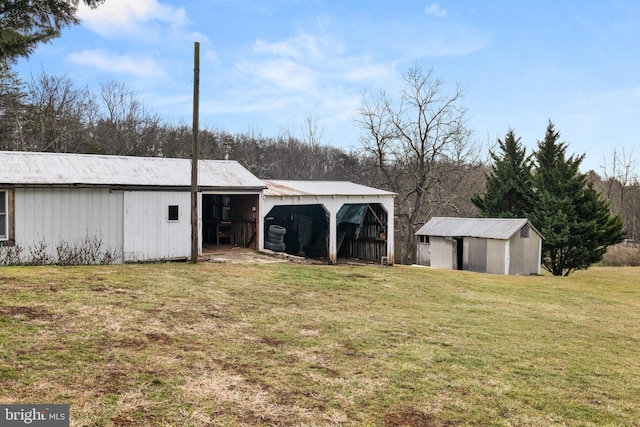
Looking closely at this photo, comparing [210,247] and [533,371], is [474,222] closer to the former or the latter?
[210,247]

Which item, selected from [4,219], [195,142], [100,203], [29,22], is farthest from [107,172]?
[29,22]

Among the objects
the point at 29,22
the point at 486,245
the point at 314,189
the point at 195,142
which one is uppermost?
the point at 29,22

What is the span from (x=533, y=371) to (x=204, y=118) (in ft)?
151

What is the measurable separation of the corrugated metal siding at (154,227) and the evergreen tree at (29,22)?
7663mm

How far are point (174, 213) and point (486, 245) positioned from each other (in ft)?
50.0

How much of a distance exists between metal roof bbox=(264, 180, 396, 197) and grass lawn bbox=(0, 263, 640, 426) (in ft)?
26.2

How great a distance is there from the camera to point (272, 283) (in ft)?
39.8

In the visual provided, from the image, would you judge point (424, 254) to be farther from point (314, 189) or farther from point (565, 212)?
point (314, 189)

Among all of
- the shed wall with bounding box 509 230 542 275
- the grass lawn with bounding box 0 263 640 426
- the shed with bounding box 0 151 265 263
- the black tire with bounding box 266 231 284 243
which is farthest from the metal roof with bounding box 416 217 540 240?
the shed with bounding box 0 151 265 263

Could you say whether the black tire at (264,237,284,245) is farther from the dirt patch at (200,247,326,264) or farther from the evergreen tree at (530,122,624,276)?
the evergreen tree at (530,122,624,276)

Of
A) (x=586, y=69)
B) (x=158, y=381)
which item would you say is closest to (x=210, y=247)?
(x=158, y=381)

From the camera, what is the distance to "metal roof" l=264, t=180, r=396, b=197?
19.7 metres

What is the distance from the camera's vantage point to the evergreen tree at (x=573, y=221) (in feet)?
88.0

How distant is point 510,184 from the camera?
32031mm
